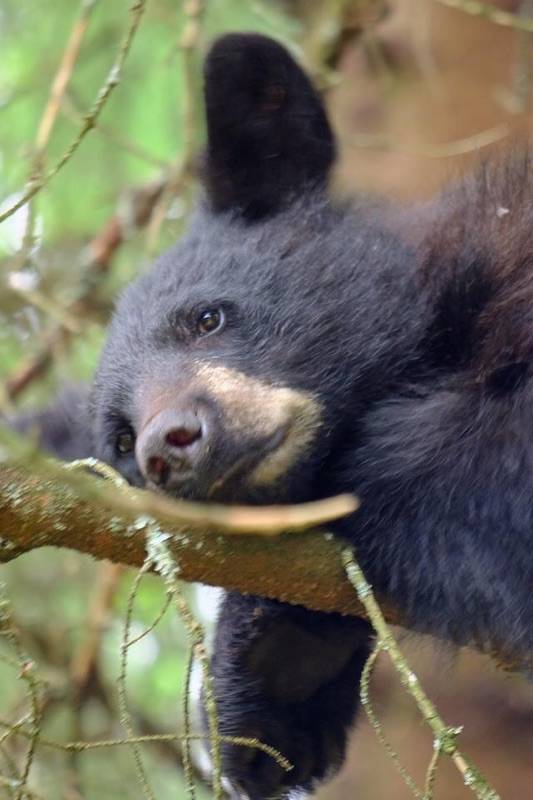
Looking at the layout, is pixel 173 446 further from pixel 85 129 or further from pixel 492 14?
pixel 492 14

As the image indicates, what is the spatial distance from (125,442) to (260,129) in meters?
0.79

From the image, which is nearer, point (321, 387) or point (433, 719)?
point (433, 719)

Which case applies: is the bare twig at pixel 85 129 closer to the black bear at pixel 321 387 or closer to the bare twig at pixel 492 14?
the black bear at pixel 321 387

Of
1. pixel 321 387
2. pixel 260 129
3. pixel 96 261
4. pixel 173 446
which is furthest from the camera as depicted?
pixel 96 261

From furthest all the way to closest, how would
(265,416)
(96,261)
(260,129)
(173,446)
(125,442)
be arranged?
(96,261) → (260,129) → (125,442) → (265,416) → (173,446)

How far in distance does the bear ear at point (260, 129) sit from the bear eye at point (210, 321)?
0.37 meters

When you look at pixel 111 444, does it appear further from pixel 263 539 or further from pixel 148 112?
pixel 148 112

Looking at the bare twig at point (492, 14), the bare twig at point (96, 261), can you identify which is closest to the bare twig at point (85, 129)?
the bare twig at point (492, 14)

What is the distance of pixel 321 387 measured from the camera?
2.49 m

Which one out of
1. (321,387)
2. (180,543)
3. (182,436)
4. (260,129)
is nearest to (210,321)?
(321,387)

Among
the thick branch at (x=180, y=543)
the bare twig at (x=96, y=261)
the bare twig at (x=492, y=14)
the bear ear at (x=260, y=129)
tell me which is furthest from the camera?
the bare twig at (x=96, y=261)

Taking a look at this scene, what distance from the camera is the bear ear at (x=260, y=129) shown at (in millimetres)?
2771

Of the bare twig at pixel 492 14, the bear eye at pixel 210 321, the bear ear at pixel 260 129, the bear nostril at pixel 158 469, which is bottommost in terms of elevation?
the bear nostril at pixel 158 469

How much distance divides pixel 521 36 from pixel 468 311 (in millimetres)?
1358
